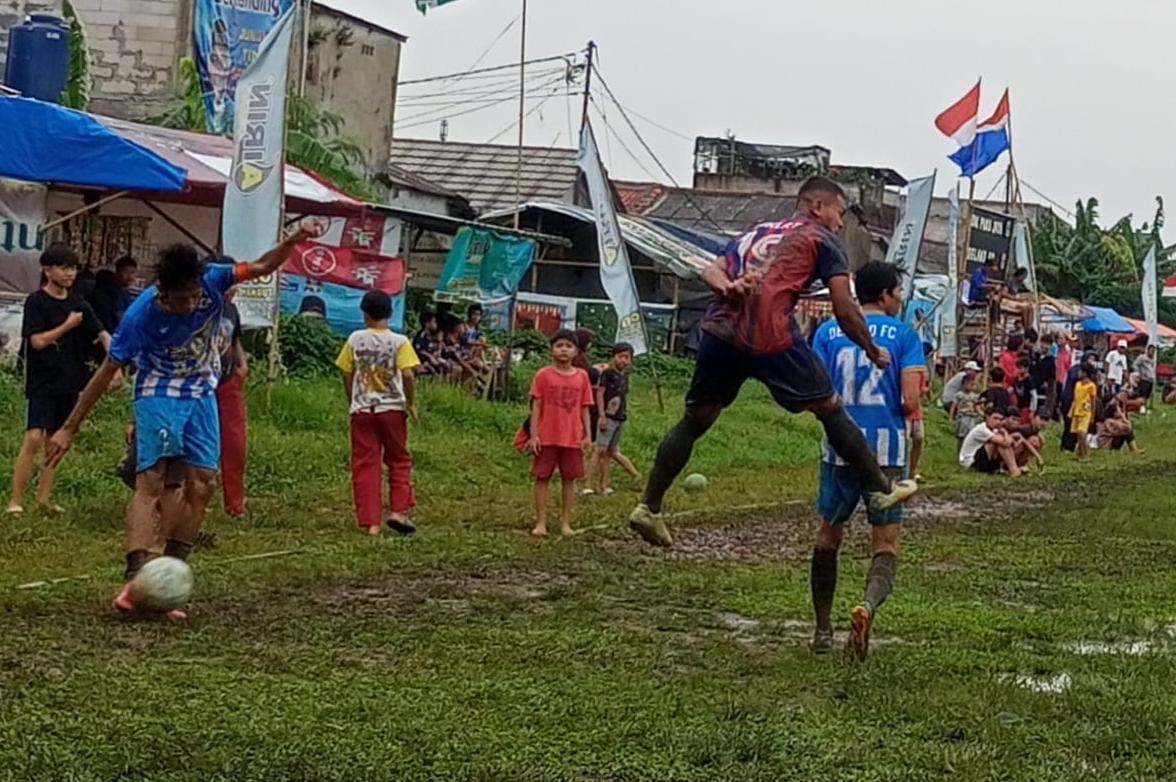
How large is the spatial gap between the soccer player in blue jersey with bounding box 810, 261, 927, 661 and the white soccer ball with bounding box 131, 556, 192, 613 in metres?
2.80

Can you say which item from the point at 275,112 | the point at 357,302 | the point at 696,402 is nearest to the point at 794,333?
the point at 696,402

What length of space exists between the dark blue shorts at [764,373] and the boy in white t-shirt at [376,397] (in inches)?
165

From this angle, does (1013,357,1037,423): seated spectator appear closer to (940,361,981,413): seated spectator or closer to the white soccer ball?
(940,361,981,413): seated spectator

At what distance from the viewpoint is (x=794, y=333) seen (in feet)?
26.0

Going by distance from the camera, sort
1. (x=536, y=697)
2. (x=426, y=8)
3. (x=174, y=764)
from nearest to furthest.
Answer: (x=174, y=764), (x=536, y=697), (x=426, y=8)

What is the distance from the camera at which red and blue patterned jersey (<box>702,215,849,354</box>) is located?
308 inches

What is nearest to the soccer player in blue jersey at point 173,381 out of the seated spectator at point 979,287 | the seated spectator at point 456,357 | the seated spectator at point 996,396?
the seated spectator at point 456,357

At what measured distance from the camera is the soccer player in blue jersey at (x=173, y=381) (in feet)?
26.9

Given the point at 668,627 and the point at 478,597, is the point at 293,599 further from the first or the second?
the point at 668,627

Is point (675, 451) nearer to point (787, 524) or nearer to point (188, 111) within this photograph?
point (787, 524)

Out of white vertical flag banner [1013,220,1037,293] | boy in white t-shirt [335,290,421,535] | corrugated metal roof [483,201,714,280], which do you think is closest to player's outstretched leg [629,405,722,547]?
boy in white t-shirt [335,290,421,535]

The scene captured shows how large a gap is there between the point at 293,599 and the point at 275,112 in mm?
6770

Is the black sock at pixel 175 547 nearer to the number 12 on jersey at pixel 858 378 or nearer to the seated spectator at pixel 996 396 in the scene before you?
the number 12 on jersey at pixel 858 378

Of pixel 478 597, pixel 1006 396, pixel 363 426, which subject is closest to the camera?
pixel 478 597
